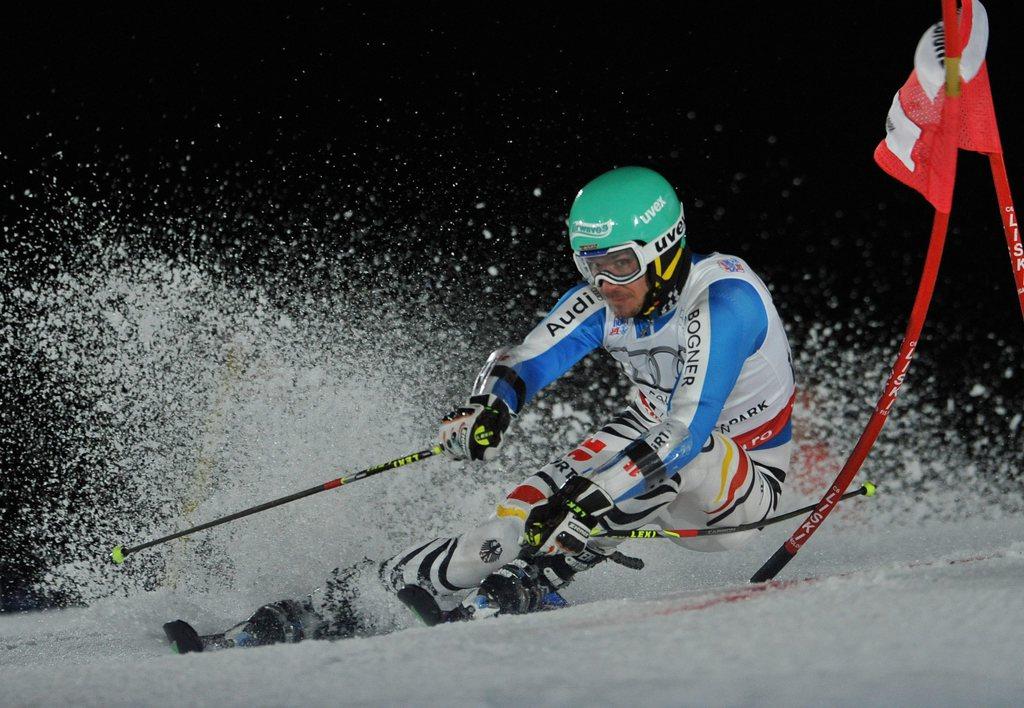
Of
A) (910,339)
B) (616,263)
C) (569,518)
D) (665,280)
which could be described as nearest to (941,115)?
(910,339)

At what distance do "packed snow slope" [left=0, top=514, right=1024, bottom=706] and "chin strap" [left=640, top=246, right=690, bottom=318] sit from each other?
3.02ft

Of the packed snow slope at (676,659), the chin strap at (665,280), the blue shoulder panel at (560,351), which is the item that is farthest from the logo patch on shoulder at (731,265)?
the packed snow slope at (676,659)

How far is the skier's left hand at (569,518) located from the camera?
2.71 meters

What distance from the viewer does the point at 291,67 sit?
223 inches

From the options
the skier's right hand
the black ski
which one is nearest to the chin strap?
the skier's right hand

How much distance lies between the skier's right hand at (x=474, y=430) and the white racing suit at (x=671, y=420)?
0.29ft

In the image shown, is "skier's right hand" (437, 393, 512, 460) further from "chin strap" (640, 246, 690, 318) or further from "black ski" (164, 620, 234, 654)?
"black ski" (164, 620, 234, 654)

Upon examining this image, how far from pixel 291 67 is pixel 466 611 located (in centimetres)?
391

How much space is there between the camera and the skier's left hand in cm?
271

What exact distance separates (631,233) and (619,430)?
83 centimetres

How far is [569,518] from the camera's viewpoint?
2.75 metres

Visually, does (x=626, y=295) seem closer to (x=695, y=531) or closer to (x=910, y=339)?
(x=695, y=531)

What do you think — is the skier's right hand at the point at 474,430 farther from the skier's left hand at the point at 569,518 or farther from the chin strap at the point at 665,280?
the chin strap at the point at 665,280

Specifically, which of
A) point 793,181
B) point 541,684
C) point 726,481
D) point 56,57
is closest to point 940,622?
point 541,684
